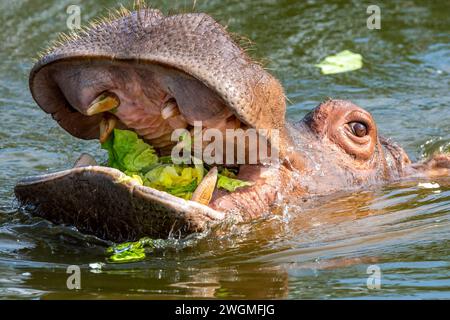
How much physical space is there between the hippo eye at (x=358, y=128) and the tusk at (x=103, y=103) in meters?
1.97

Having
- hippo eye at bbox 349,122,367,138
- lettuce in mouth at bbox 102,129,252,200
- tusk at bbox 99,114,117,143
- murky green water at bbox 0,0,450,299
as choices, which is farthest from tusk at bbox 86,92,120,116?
hippo eye at bbox 349,122,367,138

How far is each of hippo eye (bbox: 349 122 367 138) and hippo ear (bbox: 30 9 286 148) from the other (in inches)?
58.5

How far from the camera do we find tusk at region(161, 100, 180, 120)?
4711 millimetres

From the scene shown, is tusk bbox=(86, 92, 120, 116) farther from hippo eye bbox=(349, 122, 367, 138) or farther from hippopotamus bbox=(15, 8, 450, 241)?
hippo eye bbox=(349, 122, 367, 138)

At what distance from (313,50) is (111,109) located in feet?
20.7

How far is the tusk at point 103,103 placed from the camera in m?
4.88

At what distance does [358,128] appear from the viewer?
250 inches

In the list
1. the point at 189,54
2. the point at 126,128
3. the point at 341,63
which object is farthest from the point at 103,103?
the point at 341,63

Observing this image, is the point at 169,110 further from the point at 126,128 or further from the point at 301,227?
the point at 301,227

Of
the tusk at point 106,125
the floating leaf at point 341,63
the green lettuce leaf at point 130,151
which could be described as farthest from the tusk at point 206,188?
the floating leaf at point 341,63

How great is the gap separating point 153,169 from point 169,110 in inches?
23.0

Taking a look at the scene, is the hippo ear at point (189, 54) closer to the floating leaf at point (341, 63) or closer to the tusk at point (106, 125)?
the tusk at point (106, 125)

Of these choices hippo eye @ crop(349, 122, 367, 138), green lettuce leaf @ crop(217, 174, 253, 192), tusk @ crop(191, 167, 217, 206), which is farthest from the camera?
hippo eye @ crop(349, 122, 367, 138)

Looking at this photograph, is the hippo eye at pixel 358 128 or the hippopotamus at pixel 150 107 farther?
the hippo eye at pixel 358 128
